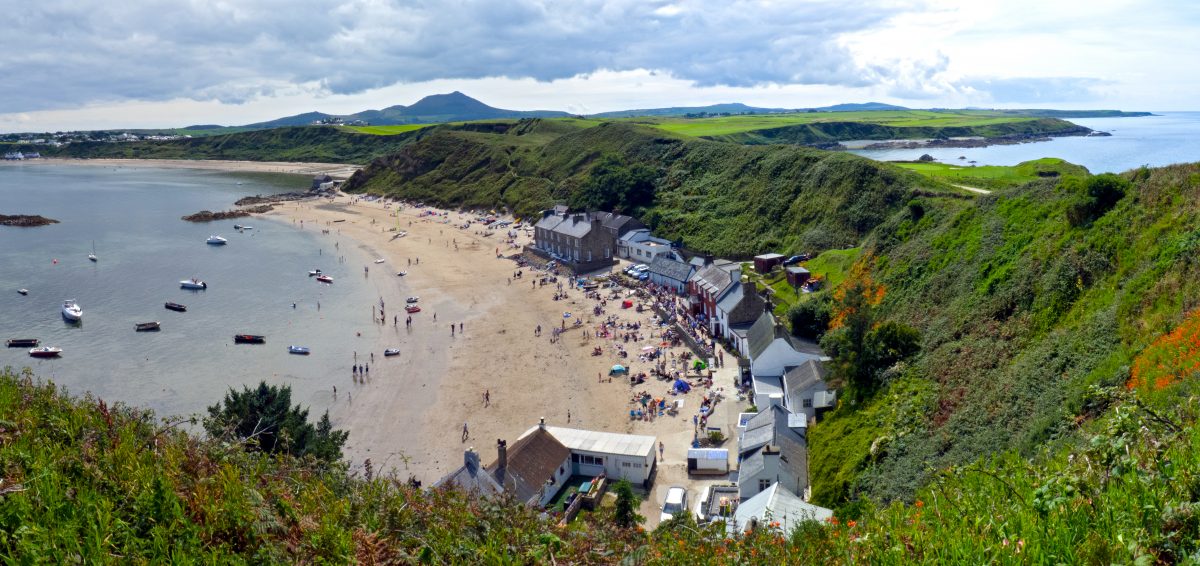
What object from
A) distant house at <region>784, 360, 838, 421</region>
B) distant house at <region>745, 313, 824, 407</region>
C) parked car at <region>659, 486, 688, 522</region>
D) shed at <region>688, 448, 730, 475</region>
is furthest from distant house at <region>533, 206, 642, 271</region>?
parked car at <region>659, 486, 688, 522</region>

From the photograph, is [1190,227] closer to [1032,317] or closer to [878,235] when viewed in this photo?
[1032,317]

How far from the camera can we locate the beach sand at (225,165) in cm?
16832

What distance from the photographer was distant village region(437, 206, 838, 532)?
961 inches

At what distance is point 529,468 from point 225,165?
186 m

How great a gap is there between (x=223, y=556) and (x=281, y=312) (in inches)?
1933

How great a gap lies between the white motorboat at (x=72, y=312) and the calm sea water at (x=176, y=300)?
0.54m

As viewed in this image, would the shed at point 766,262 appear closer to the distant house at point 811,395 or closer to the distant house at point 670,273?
the distant house at point 670,273

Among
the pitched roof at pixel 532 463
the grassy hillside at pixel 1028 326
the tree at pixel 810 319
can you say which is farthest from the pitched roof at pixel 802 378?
the pitched roof at pixel 532 463

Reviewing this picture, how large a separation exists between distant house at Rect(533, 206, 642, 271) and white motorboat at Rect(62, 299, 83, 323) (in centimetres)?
3902

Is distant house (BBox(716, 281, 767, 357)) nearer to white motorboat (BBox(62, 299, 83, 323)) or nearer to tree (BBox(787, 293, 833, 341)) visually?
tree (BBox(787, 293, 833, 341))

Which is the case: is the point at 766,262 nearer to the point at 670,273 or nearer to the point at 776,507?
the point at 670,273

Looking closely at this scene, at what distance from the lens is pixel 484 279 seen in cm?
6331

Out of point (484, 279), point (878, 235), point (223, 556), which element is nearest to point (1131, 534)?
point (223, 556)

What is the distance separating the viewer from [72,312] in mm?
49188
